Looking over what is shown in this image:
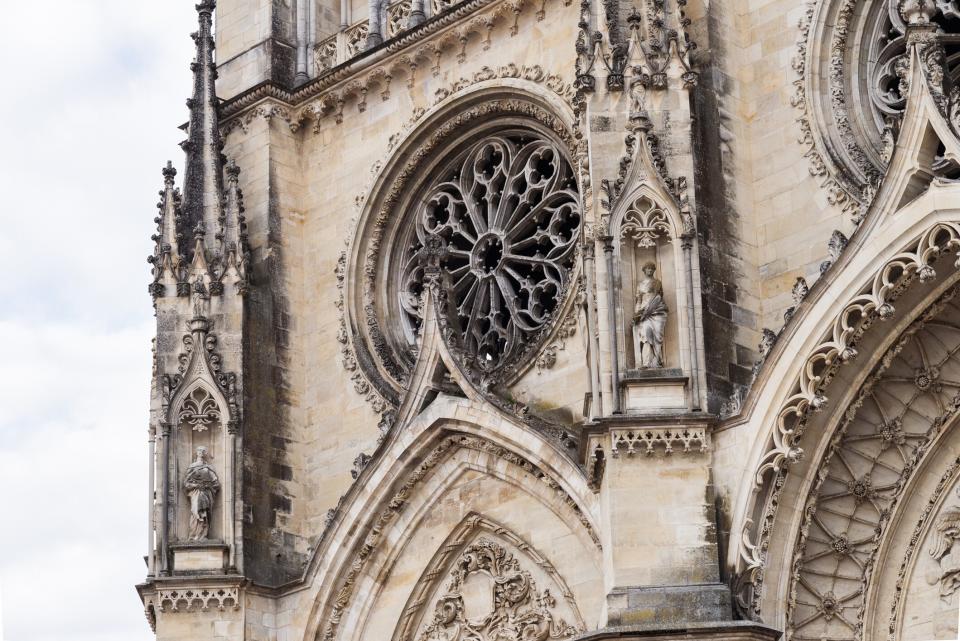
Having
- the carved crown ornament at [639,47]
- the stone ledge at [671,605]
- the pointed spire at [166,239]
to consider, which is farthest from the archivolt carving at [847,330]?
the pointed spire at [166,239]

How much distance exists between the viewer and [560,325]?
61.9 feet

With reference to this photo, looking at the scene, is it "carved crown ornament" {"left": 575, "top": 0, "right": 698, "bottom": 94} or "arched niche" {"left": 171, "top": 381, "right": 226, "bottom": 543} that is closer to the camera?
"carved crown ornament" {"left": 575, "top": 0, "right": 698, "bottom": 94}

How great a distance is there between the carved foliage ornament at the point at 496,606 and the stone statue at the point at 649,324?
277 centimetres

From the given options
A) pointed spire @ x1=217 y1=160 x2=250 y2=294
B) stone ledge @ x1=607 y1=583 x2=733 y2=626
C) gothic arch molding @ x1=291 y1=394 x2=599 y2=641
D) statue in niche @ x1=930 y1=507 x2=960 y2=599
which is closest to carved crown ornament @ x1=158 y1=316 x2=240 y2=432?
pointed spire @ x1=217 y1=160 x2=250 y2=294

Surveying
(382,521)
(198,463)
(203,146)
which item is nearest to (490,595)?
(382,521)

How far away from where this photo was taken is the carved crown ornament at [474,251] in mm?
19578

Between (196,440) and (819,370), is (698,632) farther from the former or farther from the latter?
Result: (196,440)

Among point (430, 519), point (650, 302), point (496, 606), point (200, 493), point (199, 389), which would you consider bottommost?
point (496, 606)

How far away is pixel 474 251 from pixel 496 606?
3.56 m

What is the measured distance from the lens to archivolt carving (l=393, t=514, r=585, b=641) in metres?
18.3

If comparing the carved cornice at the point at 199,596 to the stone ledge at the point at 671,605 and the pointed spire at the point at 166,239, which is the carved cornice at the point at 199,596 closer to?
the pointed spire at the point at 166,239

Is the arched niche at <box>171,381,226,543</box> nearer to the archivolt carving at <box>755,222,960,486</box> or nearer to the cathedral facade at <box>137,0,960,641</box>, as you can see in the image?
the cathedral facade at <box>137,0,960,641</box>

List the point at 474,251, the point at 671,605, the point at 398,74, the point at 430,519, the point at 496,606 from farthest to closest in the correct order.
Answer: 1. the point at 398,74
2. the point at 474,251
3. the point at 430,519
4. the point at 496,606
5. the point at 671,605

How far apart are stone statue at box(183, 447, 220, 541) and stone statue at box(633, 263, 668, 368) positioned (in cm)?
501
